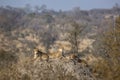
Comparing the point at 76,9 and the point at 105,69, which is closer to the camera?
the point at 105,69

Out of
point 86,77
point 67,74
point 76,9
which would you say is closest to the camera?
point 67,74

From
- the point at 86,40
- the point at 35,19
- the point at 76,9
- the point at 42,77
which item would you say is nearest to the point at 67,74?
the point at 42,77

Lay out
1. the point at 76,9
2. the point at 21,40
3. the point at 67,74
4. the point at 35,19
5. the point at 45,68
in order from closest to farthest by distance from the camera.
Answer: the point at 67,74 < the point at 45,68 < the point at 21,40 < the point at 35,19 < the point at 76,9

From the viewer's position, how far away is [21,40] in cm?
6350

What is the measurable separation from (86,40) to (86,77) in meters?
51.8

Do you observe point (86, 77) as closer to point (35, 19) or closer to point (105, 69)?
point (105, 69)

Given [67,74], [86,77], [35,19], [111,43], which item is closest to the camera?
[67,74]

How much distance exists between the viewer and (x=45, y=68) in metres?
11.2

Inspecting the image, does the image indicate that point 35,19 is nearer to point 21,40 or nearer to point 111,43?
point 21,40

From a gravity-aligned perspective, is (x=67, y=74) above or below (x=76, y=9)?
below

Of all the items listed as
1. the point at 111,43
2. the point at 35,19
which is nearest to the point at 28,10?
the point at 35,19

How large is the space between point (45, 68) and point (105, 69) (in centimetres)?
389

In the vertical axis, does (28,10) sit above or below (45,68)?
above

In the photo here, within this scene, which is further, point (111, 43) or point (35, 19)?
point (35, 19)
